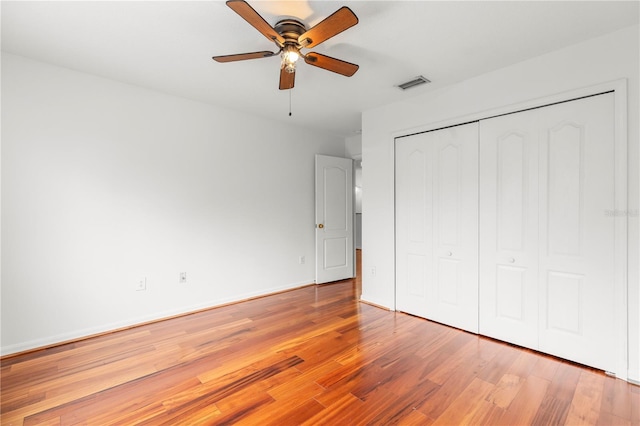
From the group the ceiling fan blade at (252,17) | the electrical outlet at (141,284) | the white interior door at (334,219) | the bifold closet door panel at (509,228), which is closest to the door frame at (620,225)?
the bifold closet door panel at (509,228)

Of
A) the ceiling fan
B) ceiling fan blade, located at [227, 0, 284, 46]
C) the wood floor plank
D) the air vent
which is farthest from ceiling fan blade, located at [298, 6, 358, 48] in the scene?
the wood floor plank

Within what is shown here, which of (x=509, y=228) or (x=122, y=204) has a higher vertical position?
(x=122, y=204)

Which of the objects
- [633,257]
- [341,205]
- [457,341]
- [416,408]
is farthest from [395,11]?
[341,205]

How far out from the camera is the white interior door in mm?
4832

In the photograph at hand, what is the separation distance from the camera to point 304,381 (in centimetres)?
213

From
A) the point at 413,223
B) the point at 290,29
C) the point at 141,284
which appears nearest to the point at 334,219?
the point at 413,223

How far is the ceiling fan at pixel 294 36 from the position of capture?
5.36 ft

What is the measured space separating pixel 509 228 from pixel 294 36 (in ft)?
8.01

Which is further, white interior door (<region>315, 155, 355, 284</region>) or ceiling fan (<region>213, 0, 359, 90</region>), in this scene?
white interior door (<region>315, 155, 355, 284</region>)

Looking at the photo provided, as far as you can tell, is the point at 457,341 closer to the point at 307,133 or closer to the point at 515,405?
the point at 515,405

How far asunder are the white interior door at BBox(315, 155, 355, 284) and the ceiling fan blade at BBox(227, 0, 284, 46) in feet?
9.61

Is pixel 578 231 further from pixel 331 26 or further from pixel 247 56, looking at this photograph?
pixel 247 56

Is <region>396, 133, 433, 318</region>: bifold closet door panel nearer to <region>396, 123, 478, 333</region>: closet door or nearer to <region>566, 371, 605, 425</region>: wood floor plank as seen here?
<region>396, 123, 478, 333</region>: closet door

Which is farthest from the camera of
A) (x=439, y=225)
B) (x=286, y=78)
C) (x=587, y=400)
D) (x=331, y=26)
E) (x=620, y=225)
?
(x=439, y=225)
